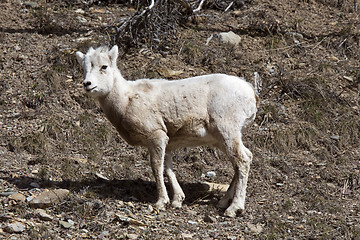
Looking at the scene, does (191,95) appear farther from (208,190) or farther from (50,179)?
(50,179)

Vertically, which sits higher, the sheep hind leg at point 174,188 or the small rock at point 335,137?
the sheep hind leg at point 174,188

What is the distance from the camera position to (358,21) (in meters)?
14.2

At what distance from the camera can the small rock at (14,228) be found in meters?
6.24

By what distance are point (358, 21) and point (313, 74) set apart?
11.3 ft

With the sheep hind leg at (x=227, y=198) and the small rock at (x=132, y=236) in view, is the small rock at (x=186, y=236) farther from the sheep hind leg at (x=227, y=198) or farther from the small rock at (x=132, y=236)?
the sheep hind leg at (x=227, y=198)

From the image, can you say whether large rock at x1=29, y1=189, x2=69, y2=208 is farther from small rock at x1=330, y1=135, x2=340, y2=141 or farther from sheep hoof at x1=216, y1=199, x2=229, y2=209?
small rock at x1=330, y1=135, x2=340, y2=141

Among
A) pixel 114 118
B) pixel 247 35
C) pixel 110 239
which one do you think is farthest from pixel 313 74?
pixel 110 239

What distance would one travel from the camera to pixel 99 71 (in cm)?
739

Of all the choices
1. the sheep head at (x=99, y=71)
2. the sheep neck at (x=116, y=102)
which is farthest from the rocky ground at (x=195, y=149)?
the sheep head at (x=99, y=71)

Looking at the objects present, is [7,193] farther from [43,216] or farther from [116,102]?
[116,102]

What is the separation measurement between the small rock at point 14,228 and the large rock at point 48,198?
65cm

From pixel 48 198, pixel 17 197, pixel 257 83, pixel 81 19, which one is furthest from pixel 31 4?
pixel 48 198

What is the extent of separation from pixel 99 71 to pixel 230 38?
602cm

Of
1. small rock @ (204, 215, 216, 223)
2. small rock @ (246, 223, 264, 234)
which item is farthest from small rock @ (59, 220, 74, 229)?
small rock @ (246, 223, 264, 234)
